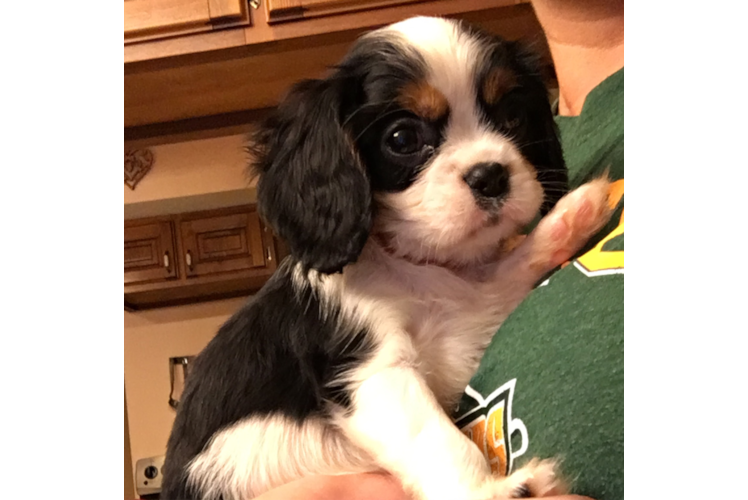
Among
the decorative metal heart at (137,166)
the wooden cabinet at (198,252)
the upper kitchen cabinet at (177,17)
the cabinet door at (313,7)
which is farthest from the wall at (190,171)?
the cabinet door at (313,7)

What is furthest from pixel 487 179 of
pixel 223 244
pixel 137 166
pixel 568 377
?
pixel 137 166

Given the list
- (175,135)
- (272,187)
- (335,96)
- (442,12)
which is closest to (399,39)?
(335,96)

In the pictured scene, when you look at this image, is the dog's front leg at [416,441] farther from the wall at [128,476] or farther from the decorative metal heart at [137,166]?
the wall at [128,476]

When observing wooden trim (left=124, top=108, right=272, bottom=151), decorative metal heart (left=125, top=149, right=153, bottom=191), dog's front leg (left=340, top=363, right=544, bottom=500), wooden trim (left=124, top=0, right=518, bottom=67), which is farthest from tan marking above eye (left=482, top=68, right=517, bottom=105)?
decorative metal heart (left=125, top=149, right=153, bottom=191)

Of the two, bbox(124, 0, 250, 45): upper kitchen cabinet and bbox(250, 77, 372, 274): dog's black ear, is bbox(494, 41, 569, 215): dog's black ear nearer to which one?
bbox(250, 77, 372, 274): dog's black ear

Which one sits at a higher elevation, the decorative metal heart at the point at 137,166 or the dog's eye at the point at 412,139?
the decorative metal heart at the point at 137,166
